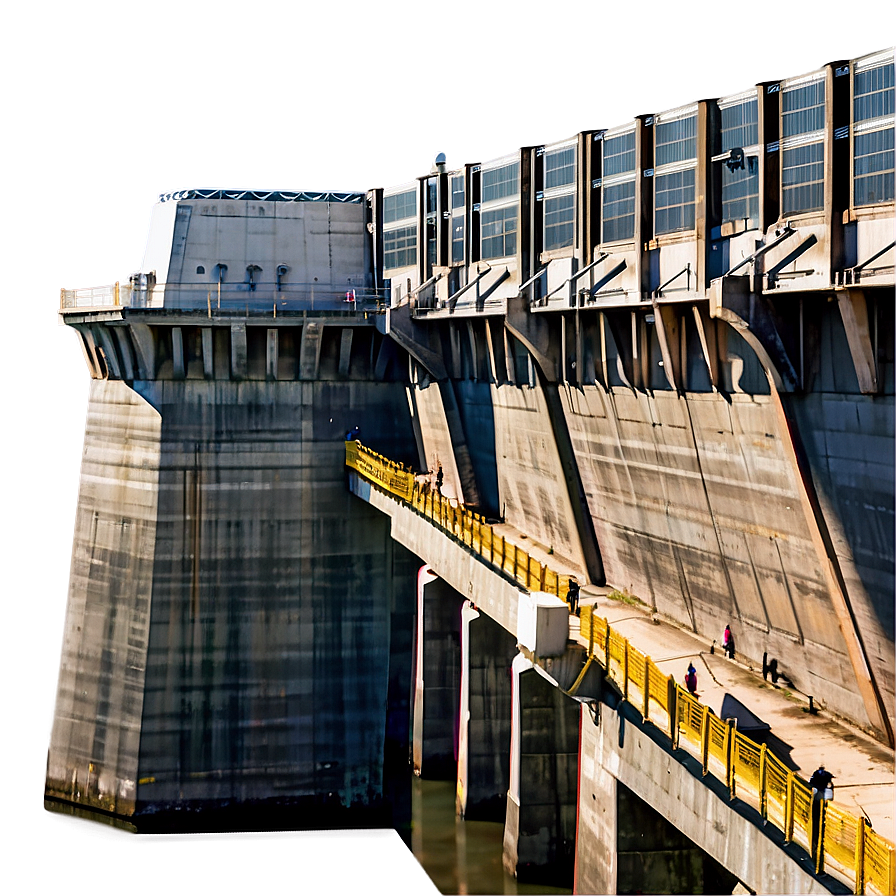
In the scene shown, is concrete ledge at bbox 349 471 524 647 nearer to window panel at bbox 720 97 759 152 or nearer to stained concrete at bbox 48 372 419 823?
stained concrete at bbox 48 372 419 823

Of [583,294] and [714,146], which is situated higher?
[714,146]

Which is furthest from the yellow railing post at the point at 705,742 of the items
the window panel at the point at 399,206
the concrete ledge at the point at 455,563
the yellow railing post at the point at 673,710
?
the window panel at the point at 399,206

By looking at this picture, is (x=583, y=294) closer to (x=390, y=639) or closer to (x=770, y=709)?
(x=770, y=709)

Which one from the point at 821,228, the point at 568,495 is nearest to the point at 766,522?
the point at 821,228

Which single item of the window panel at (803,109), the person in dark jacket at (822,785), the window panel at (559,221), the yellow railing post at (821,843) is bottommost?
the yellow railing post at (821,843)

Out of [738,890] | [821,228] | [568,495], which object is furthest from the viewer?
[568,495]

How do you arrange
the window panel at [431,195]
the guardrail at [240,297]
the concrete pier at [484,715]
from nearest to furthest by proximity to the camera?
the concrete pier at [484,715]
the window panel at [431,195]
the guardrail at [240,297]

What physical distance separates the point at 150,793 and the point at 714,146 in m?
31.7

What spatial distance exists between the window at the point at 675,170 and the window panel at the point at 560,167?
4.30 meters

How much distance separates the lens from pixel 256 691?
150 ft

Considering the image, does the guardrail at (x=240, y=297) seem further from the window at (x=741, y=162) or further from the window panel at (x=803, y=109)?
the window panel at (x=803, y=109)

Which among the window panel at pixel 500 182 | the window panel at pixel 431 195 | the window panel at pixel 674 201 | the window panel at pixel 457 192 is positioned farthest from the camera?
the window panel at pixel 431 195

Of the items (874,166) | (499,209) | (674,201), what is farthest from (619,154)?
(874,166)

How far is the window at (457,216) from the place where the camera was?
40031mm
